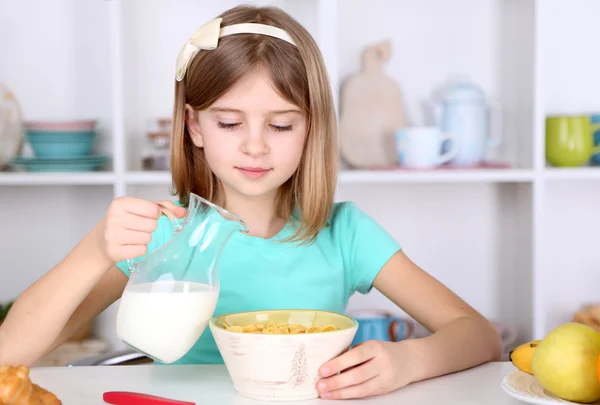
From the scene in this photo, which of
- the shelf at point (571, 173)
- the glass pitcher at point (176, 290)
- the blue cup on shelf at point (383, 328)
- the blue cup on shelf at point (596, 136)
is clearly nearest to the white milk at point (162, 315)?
the glass pitcher at point (176, 290)

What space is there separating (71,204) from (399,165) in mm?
887

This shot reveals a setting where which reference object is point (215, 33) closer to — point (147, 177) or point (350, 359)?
point (350, 359)

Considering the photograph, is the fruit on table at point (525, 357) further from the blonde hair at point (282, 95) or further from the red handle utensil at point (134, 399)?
the blonde hair at point (282, 95)

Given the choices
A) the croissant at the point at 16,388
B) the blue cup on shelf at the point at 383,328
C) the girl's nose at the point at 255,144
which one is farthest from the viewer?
the blue cup on shelf at the point at 383,328

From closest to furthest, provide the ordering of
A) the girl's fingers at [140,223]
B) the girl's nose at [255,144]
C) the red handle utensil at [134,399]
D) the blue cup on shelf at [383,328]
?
the red handle utensil at [134,399] < the girl's fingers at [140,223] < the girl's nose at [255,144] < the blue cup on shelf at [383,328]

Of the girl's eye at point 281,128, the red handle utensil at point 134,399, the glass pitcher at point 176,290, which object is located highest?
the girl's eye at point 281,128

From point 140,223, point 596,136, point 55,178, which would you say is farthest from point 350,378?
point 596,136

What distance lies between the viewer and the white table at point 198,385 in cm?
84

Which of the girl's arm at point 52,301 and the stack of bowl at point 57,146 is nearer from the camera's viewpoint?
the girl's arm at point 52,301

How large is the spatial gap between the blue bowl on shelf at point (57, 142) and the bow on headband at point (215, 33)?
0.88 m

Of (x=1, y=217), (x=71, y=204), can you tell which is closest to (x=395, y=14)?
(x=71, y=204)

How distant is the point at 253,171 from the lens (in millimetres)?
1131

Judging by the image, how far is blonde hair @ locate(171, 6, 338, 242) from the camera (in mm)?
1151

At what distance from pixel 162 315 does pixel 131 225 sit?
13 centimetres
